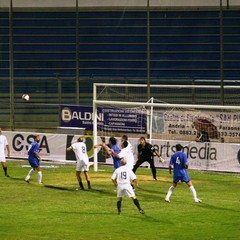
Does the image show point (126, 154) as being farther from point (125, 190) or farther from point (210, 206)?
point (125, 190)

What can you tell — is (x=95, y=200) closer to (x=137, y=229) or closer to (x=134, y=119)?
(x=137, y=229)

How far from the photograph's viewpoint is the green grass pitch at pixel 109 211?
25.1 m

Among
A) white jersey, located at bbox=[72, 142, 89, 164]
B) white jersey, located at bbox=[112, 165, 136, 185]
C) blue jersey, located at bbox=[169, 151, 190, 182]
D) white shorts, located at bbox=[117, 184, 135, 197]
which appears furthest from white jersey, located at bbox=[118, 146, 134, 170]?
white shorts, located at bbox=[117, 184, 135, 197]

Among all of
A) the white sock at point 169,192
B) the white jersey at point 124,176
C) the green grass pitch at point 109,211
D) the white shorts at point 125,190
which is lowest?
the green grass pitch at point 109,211

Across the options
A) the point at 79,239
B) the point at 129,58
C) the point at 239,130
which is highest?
the point at 129,58

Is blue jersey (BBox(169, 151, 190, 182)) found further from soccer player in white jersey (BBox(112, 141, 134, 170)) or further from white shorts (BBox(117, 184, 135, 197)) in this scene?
white shorts (BBox(117, 184, 135, 197))

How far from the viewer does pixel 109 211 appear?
93.8ft

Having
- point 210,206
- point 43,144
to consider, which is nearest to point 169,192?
point 210,206

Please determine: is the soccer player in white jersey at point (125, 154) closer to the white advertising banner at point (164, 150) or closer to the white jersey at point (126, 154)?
the white jersey at point (126, 154)

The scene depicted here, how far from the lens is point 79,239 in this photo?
24.1 m

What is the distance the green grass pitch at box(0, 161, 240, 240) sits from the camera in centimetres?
2506

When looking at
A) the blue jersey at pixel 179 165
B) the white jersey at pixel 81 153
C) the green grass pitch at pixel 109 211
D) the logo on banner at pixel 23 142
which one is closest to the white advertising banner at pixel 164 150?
the logo on banner at pixel 23 142

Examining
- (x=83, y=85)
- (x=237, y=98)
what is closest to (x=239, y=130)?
(x=237, y=98)

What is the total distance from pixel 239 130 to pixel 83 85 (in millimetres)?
12038
